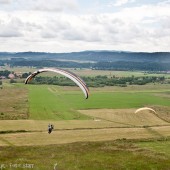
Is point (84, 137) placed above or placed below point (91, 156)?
below

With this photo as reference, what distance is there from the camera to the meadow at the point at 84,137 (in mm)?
28391

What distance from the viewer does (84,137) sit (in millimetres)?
42125

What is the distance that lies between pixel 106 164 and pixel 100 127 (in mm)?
22554

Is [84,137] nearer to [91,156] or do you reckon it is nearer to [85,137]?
[85,137]

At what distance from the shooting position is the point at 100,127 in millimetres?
50562

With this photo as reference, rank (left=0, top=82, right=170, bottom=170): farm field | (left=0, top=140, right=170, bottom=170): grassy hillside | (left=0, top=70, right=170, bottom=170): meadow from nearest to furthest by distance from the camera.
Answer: (left=0, top=140, right=170, bottom=170): grassy hillside, (left=0, top=70, right=170, bottom=170): meadow, (left=0, top=82, right=170, bottom=170): farm field

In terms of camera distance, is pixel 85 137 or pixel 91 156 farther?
pixel 85 137

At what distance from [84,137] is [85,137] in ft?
0.41

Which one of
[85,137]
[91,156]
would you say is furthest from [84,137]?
[91,156]

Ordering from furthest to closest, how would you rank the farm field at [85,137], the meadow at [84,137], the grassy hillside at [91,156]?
the farm field at [85,137] < the meadow at [84,137] < the grassy hillside at [91,156]

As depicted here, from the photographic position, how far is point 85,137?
42156 mm

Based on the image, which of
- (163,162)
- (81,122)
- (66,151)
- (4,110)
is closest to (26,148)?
(66,151)

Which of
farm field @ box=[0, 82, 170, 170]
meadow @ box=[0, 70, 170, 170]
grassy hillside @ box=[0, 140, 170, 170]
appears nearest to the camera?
grassy hillside @ box=[0, 140, 170, 170]

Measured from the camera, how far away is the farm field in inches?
1136
